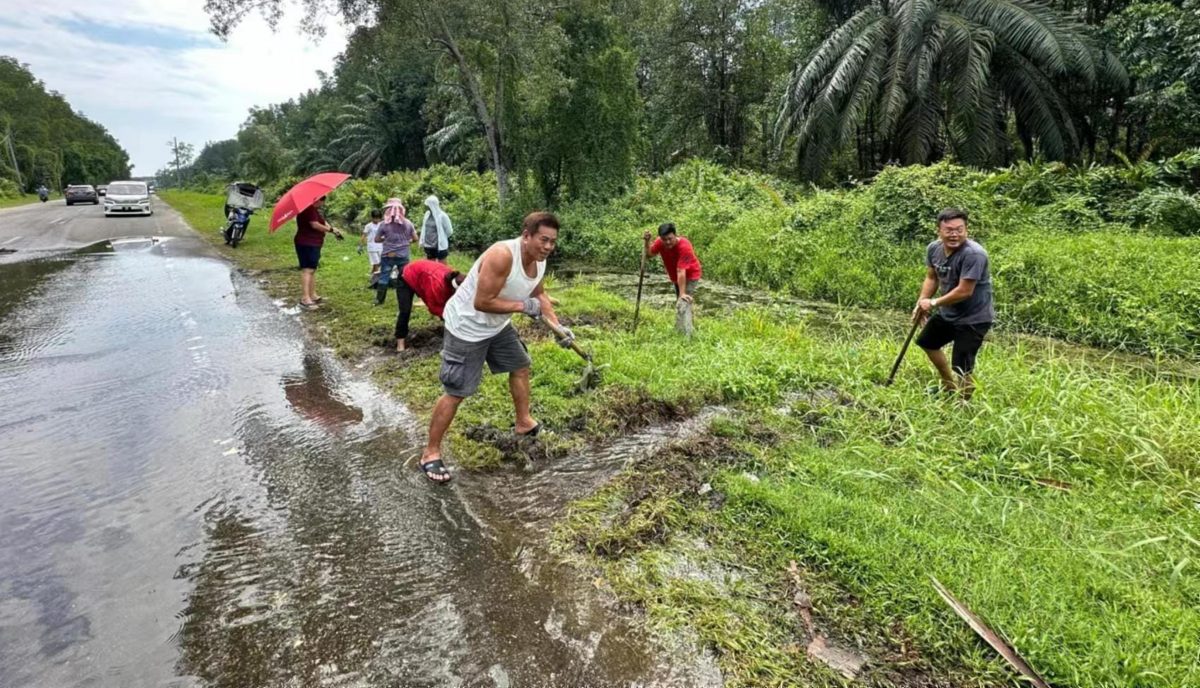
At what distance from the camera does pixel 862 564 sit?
3.07 m

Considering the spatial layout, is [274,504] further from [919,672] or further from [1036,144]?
[1036,144]

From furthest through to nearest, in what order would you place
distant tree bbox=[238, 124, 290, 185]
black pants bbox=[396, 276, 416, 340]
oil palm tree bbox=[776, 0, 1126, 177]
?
distant tree bbox=[238, 124, 290, 185] < oil palm tree bbox=[776, 0, 1126, 177] < black pants bbox=[396, 276, 416, 340]

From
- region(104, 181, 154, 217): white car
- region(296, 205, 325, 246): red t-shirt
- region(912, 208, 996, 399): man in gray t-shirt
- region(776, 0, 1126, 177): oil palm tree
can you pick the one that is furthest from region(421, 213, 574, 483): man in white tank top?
region(104, 181, 154, 217): white car

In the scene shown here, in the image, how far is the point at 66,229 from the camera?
20031 mm

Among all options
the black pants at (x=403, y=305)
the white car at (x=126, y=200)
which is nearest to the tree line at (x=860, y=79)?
the black pants at (x=403, y=305)

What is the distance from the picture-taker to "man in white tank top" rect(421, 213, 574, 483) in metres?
3.71

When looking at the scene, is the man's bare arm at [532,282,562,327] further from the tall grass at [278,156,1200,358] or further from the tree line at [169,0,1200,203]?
the tree line at [169,0,1200,203]

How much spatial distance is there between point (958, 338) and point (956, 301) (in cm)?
43

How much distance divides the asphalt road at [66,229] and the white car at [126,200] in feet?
1.50

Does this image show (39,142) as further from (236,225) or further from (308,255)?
(308,255)

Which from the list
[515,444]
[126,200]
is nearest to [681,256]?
[515,444]

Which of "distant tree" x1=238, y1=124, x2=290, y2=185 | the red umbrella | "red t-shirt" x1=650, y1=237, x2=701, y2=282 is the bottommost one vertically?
"red t-shirt" x1=650, y1=237, x2=701, y2=282

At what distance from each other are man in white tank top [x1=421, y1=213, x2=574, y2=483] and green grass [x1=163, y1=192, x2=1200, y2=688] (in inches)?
19.7

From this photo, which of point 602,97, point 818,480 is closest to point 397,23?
point 602,97
